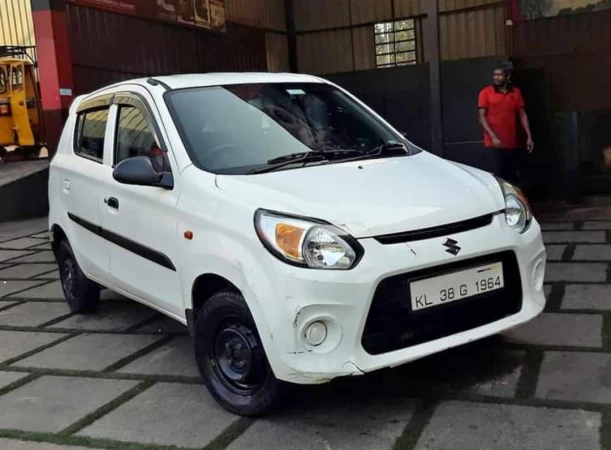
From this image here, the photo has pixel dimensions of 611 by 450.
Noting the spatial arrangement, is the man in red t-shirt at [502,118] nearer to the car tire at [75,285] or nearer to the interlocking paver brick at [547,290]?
the interlocking paver brick at [547,290]

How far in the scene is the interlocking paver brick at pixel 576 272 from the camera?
5.24 meters

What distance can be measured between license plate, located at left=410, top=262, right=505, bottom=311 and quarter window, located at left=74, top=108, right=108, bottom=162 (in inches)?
99.9

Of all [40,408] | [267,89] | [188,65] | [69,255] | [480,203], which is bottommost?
[40,408]

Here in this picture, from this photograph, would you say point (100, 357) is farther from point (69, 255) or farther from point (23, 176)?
point (23, 176)

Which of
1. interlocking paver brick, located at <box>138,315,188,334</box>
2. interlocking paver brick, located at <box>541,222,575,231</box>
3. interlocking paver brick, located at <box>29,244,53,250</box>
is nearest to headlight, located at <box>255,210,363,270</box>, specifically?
interlocking paver brick, located at <box>138,315,188,334</box>

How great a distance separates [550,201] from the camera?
9812 mm

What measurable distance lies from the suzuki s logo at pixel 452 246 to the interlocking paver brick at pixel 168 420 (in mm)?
1293

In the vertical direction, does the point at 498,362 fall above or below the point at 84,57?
below

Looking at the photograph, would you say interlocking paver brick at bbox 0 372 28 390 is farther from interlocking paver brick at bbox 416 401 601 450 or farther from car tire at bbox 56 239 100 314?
interlocking paver brick at bbox 416 401 601 450

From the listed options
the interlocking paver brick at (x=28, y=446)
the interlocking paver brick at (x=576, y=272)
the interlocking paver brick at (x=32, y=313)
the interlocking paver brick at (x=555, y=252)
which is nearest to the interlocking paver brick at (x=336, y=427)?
the interlocking paver brick at (x=28, y=446)

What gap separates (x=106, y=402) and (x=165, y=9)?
1056 centimetres

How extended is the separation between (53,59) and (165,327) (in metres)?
7.14

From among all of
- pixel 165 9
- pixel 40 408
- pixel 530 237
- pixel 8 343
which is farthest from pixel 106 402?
pixel 165 9

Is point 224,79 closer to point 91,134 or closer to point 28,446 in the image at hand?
point 91,134
